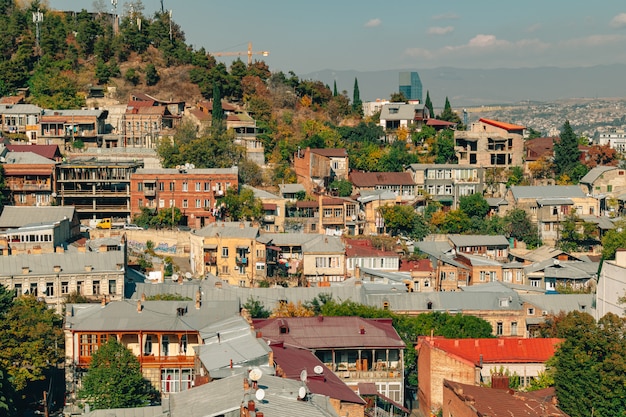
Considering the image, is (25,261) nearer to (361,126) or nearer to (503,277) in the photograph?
(503,277)

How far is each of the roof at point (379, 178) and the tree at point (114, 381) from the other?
37.5 metres

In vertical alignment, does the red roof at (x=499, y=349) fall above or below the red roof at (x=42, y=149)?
below

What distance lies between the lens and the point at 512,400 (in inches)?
1453

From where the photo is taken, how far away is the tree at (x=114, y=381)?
39.2m

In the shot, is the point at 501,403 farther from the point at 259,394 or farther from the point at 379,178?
the point at 379,178

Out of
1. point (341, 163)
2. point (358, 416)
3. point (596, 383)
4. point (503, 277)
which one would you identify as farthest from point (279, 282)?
point (358, 416)

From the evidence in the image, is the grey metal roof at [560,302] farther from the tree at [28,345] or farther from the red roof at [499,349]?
the tree at [28,345]

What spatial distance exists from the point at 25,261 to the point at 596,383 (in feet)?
87.1

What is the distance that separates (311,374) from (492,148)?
→ 5030 cm

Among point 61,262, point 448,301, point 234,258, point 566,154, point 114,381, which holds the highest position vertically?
point 566,154

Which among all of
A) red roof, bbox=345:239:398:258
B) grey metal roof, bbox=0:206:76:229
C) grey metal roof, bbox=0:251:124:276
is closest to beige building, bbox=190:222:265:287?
red roof, bbox=345:239:398:258

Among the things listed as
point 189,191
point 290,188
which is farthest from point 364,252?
point 189,191

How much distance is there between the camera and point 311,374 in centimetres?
3541

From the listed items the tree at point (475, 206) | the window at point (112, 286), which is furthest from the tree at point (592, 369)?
the tree at point (475, 206)
